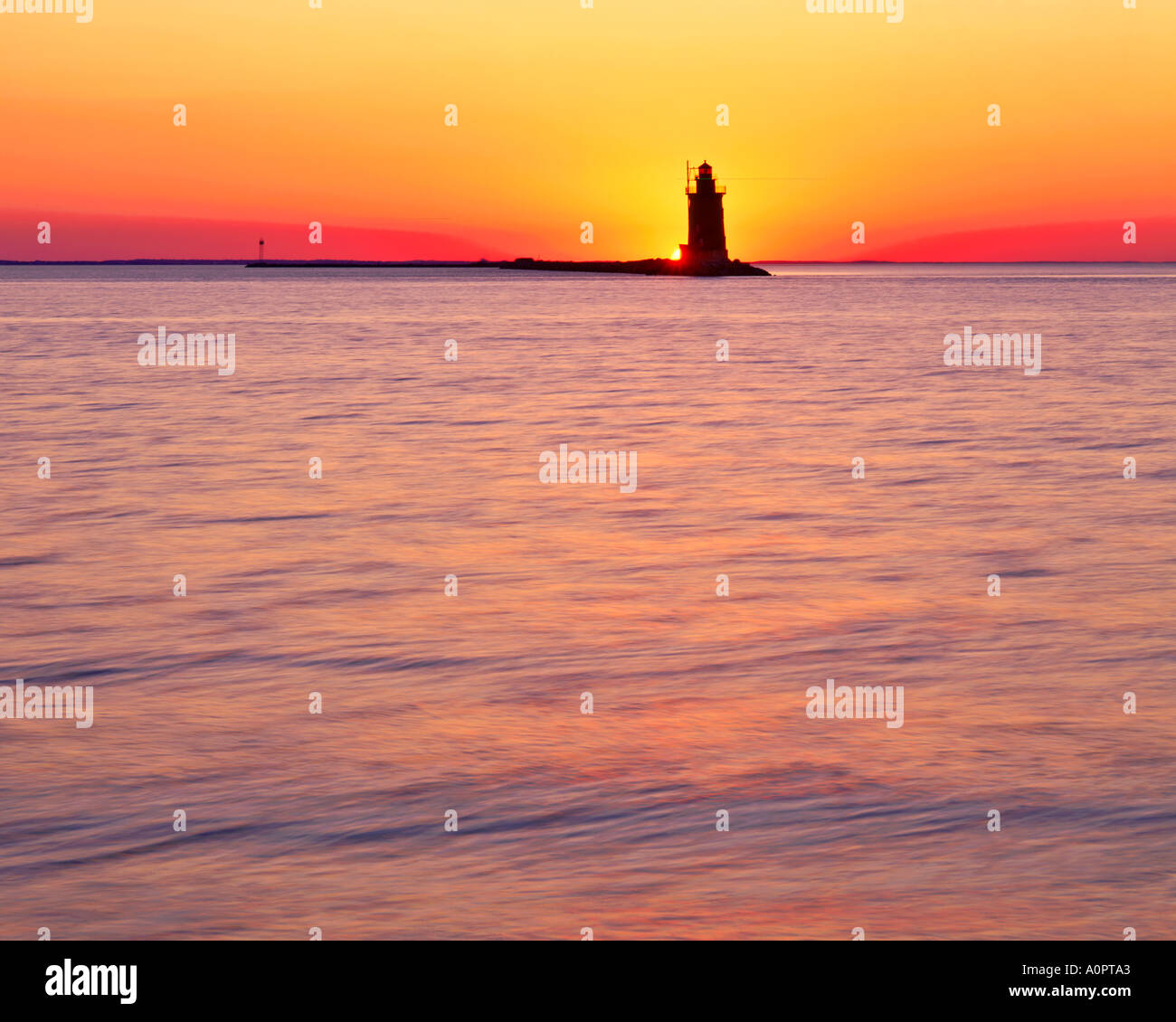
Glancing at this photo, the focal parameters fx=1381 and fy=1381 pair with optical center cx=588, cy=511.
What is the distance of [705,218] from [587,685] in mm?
128724

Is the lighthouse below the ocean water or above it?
Answer: above

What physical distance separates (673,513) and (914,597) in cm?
537

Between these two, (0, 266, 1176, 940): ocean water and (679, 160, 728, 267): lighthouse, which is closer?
(0, 266, 1176, 940): ocean water

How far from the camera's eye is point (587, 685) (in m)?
9.91

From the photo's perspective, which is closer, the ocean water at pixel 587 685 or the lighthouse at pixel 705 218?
the ocean water at pixel 587 685

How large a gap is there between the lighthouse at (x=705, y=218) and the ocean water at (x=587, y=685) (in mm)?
106842

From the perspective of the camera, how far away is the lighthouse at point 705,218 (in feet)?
425

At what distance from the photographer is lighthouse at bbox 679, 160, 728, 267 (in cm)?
12950

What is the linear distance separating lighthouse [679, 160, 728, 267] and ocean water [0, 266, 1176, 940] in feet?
351

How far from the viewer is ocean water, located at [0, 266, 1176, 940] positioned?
6.44m

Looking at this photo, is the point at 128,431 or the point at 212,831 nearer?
the point at 212,831
